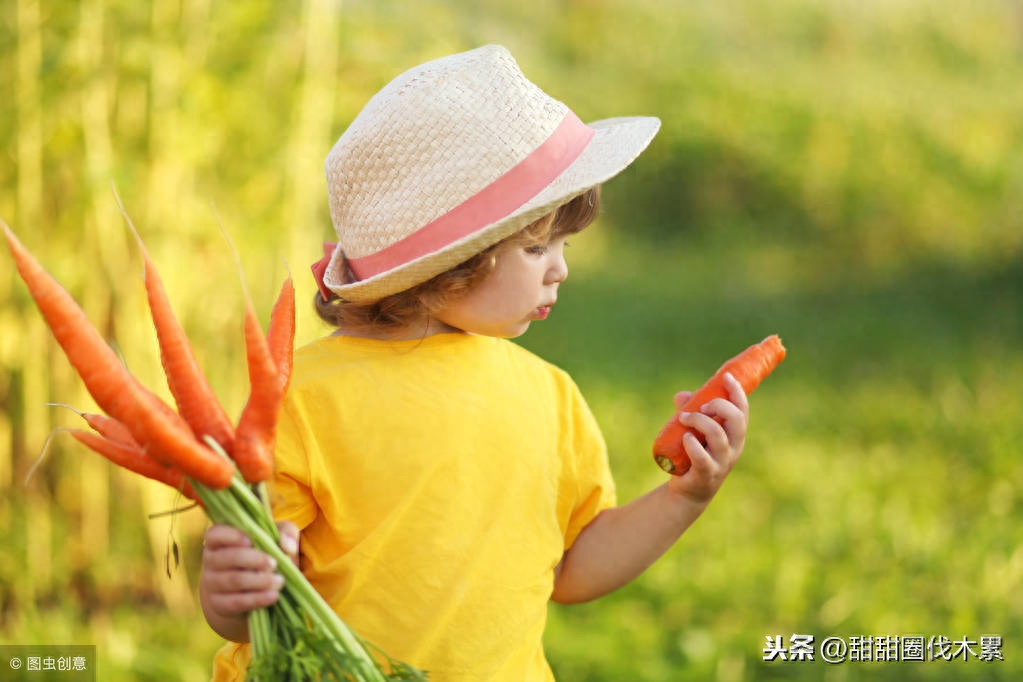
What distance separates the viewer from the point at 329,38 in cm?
318

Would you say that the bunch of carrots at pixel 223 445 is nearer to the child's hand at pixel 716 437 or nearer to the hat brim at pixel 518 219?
the hat brim at pixel 518 219

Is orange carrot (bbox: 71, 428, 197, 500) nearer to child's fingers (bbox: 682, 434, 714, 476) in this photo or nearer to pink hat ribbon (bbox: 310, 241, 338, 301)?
pink hat ribbon (bbox: 310, 241, 338, 301)

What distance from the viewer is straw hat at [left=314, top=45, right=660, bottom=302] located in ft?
4.66

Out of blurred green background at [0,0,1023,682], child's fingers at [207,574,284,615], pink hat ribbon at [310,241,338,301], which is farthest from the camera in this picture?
blurred green background at [0,0,1023,682]

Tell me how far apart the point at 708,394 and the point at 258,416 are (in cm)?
63

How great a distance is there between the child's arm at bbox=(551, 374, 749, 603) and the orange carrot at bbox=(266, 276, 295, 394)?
51cm

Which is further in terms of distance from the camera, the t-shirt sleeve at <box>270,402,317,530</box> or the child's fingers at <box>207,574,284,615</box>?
the t-shirt sleeve at <box>270,402,317,530</box>

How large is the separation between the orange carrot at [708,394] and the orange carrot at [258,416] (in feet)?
1.68

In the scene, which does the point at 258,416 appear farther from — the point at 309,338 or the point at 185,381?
the point at 309,338

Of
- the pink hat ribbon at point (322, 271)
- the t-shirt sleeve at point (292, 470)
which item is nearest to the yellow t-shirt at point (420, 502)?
the t-shirt sleeve at point (292, 470)

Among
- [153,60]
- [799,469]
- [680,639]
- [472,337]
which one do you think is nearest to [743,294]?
[799,469]

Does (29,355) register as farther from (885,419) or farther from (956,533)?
(885,419)

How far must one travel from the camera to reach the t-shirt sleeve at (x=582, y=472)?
1.62m

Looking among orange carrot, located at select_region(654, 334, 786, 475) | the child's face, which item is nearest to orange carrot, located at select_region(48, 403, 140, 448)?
the child's face
